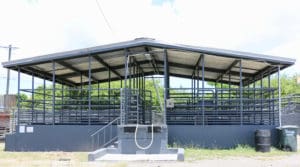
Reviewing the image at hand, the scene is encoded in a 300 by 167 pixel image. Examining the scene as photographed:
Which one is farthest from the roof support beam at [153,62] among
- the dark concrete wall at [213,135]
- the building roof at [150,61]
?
the dark concrete wall at [213,135]

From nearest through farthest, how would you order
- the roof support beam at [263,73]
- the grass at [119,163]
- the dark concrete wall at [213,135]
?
1. the grass at [119,163]
2. the dark concrete wall at [213,135]
3. the roof support beam at [263,73]

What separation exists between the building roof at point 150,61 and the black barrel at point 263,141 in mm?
2603

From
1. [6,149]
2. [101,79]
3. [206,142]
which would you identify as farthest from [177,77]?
[6,149]

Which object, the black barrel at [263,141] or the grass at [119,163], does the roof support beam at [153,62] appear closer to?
the grass at [119,163]

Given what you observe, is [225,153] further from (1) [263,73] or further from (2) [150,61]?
(2) [150,61]

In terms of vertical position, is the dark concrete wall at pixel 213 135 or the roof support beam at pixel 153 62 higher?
the roof support beam at pixel 153 62

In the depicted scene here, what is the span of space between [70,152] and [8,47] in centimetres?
2697

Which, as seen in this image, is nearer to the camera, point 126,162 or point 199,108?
point 126,162

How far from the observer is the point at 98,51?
51.6ft

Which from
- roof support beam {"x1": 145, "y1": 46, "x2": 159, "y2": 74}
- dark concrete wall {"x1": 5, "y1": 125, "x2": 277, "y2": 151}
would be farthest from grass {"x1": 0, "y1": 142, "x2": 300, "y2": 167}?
roof support beam {"x1": 145, "y1": 46, "x2": 159, "y2": 74}

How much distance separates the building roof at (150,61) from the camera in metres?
15.3

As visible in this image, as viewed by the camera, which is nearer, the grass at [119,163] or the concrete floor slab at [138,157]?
the grass at [119,163]

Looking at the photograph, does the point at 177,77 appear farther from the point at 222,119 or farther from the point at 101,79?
the point at 222,119

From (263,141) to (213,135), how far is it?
1.78m
